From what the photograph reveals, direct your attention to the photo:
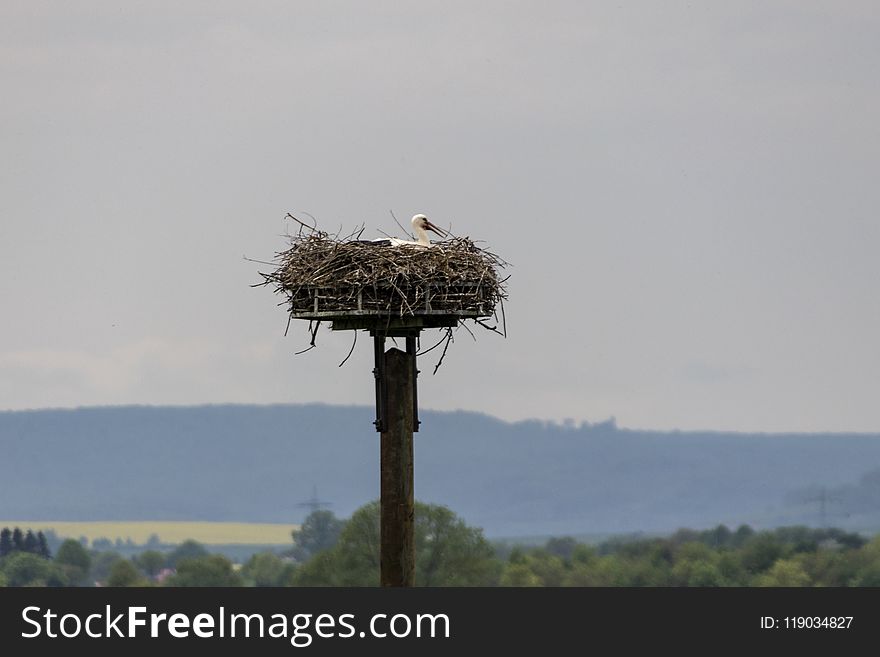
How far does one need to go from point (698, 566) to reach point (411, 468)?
2287 cm

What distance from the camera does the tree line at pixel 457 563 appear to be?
35.0 metres

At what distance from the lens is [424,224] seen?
19.4 metres

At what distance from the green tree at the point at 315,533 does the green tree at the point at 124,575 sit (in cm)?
374

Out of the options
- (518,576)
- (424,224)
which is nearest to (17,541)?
(518,576)

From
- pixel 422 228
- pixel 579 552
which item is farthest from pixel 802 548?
pixel 422 228

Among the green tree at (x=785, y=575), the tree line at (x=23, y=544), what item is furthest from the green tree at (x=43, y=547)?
the green tree at (x=785, y=575)

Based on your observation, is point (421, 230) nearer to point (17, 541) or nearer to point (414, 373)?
point (414, 373)

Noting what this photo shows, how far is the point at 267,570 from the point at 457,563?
6961 mm

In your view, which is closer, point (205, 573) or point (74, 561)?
point (205, 573)

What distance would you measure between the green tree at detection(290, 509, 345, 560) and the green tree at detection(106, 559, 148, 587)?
147 inches

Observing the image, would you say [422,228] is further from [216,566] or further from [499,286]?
[216,566]

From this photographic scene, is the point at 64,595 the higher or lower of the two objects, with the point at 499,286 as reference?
lower

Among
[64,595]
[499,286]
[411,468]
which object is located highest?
[499,286]

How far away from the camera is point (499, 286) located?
18406 mm
